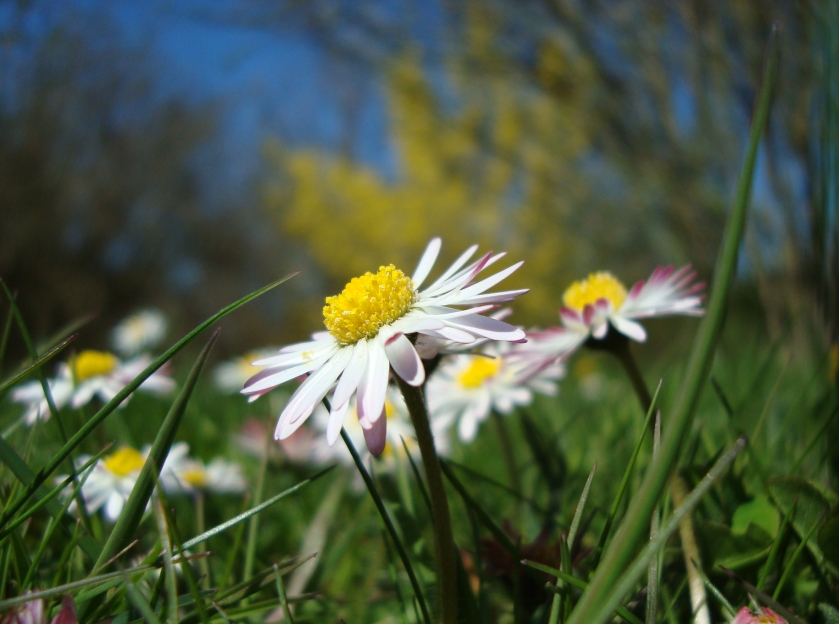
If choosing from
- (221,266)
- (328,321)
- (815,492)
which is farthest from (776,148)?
(221,266)

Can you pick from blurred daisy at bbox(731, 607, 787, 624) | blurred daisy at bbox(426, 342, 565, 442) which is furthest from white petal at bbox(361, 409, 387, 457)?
blurred daisy at bbox(426, 342, 565, 442)

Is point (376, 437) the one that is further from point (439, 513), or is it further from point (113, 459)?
point (113, 459)

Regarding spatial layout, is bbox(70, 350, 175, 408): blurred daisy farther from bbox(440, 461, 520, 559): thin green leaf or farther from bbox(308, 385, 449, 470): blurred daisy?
bbox(440, 461, 520, 559): thin green leaf

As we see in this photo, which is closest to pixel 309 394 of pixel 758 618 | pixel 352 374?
pixel 352 374

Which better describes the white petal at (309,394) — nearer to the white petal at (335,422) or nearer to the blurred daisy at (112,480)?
the white petal at (335,422)

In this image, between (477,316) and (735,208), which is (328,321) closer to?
(477,316)

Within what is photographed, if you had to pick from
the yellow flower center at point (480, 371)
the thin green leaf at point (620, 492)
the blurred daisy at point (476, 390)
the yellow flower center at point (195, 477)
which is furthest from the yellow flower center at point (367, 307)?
the yellow flower center at point (195, 477)
